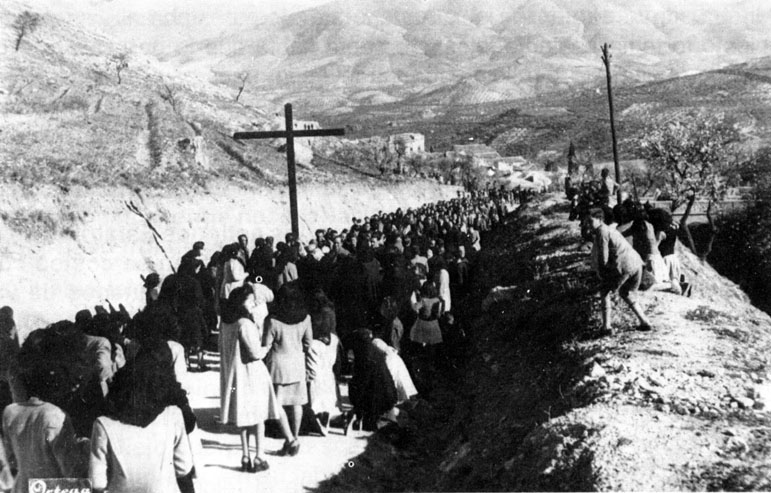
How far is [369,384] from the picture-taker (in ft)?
25.8

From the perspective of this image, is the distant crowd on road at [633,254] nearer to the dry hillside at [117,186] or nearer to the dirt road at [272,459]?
the dirt road at [272,459]

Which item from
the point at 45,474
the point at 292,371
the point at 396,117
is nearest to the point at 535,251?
the point at 292,371

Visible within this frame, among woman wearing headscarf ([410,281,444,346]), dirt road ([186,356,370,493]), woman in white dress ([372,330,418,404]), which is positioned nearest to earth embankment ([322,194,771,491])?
dirt road ([186,356,370,493])

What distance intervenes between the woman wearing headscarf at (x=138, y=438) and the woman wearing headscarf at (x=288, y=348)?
109 inches

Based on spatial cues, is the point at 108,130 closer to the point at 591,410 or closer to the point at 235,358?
the point at 235,358

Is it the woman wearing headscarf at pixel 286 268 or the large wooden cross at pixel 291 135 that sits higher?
the large wooden cross at pixel 291 135

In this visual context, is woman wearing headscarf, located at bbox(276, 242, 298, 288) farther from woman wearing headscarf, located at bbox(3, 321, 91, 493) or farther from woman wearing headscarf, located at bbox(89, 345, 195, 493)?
woman wearing headscarf, located at bbox(89, 345, 195, 493)

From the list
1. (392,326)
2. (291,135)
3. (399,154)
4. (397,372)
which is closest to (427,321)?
(392,326)

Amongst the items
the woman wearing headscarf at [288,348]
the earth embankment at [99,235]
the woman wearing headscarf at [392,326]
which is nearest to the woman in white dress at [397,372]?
the woman wearing headscarf at [288,348]

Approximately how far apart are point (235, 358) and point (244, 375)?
0.62 ft

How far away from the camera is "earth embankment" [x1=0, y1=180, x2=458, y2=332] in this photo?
1377cm

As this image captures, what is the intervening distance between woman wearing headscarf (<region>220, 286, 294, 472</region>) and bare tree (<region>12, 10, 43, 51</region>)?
127 ft

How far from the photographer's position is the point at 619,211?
37.8 feet

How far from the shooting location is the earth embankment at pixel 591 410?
512cm
